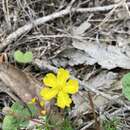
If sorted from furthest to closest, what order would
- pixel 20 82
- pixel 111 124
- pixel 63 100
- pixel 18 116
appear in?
1. pixel 20 82
2. pixel 111 124
3. pixel 18 116
4. pixel 63 100

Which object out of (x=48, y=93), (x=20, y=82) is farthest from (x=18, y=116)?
(x=20, y=82)

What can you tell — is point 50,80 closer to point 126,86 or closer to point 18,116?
point 18,116

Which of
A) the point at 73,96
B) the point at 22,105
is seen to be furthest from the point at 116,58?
the point at 22,105

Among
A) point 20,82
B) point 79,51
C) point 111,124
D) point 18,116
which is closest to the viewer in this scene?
point 18,116

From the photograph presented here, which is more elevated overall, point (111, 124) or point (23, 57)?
point (23, 57)

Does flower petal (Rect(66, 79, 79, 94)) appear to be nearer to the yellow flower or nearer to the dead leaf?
the yellow flower

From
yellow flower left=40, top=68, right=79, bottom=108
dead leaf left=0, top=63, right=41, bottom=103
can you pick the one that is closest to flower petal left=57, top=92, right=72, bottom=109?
yellow flower left=40, top=68, right=79, bottom=108

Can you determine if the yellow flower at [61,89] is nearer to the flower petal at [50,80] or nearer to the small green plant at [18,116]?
the flower petal at [50,80]
